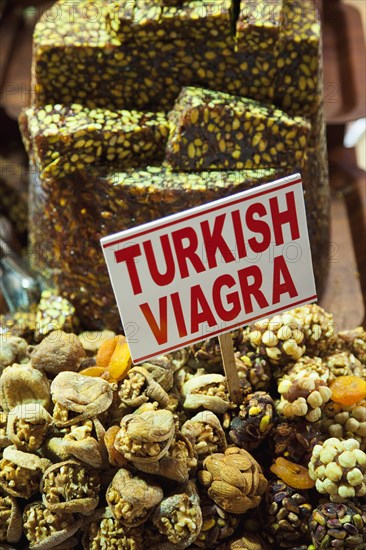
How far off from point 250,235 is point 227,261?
62 millimetres

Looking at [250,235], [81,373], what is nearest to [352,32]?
[250,235]

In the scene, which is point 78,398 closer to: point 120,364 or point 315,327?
point 120,364

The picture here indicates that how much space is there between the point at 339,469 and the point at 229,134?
2.65ft

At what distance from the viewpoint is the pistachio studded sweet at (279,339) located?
1.45 m

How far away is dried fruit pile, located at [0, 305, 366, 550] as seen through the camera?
1.24m

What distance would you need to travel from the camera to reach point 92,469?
128 centimetres

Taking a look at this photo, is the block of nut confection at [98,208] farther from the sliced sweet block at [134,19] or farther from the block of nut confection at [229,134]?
the sliced sweet block at [134,19]

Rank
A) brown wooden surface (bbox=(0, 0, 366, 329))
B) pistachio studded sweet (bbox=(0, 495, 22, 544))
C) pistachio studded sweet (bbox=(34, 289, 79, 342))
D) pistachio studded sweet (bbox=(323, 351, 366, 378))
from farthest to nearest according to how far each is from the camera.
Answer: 1. brown wooden surface (bbox=(0, 0, 366, 329))
2. pistachio studded sweet (bbox=(34, 289, 79, 342))
3. pistachio studded sweet (bbox=(323, 351, 366, 378))
4. pistachio studded sweet (bbox=(0, 495, 22, 544))

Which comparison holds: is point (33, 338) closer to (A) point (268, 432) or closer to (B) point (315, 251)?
(A) point (268, 432)

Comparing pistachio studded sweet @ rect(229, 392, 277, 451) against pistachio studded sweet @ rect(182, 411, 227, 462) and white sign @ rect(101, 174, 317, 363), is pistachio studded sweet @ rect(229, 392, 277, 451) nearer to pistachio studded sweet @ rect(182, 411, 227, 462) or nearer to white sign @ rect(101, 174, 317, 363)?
pistachio studded sweet @ rect(182, 411, 227, 462)

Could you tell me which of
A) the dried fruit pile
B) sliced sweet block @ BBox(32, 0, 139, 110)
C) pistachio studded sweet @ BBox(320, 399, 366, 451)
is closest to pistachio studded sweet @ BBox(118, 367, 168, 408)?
the dried fruit pile

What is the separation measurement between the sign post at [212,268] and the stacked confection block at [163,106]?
412 mm

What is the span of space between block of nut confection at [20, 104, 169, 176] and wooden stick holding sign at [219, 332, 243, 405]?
58 cm

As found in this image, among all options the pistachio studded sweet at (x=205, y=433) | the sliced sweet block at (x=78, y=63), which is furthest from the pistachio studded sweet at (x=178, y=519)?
the sliced sweet block at (x=78, y=63)
